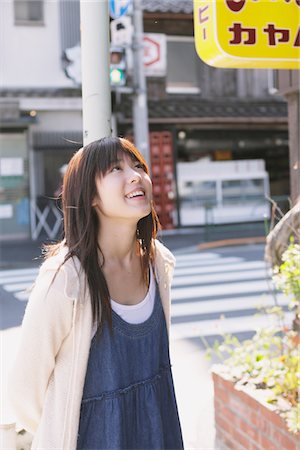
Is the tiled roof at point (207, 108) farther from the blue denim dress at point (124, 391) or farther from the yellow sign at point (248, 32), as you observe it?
the blue denim dress at point (124, 391)

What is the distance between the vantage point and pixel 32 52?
56.4ft

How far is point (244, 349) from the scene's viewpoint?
11.8 ft

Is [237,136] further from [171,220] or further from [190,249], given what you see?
[190,249]

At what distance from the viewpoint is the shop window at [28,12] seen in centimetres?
1719

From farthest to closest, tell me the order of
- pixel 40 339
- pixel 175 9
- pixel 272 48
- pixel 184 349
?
pixel 175 9 → pixel 184 349 → pixel 272 48 → pixel 40 339

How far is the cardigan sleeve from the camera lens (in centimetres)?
181

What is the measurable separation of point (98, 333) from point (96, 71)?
1.16m

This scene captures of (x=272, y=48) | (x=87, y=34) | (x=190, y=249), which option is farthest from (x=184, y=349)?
(x=190, y=249)

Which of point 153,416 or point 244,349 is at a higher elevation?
point 153,416

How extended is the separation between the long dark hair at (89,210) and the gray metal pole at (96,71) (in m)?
0.55

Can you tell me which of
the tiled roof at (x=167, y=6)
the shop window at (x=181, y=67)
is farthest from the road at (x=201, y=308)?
the tiled roof at (x=167, y=6)

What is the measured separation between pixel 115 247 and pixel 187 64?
17.3m

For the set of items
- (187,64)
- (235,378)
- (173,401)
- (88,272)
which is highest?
(187,64)

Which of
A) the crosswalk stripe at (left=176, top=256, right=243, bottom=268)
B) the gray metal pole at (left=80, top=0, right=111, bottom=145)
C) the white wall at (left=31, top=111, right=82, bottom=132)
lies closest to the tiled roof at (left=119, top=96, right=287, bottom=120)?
the white wall at (left=31, top=111, right=82, bottom=132)
